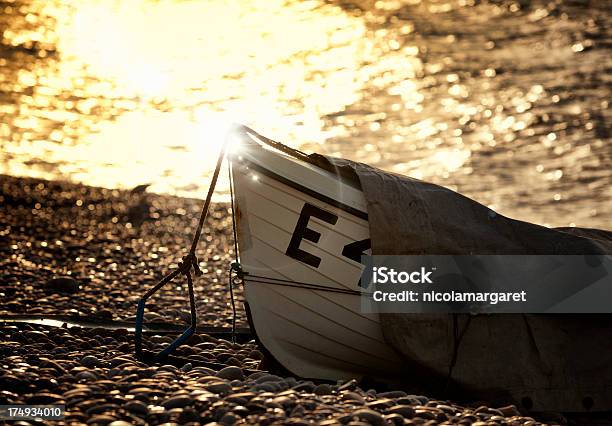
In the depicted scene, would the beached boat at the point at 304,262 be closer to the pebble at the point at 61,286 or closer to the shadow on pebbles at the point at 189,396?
the shadow on pebbles at the point at 189,396

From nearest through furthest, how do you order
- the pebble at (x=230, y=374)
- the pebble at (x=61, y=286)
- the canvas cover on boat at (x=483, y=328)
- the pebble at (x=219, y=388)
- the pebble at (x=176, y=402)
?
1. the pebble at (x=176, y=402)
2. the pebble at (x=219, y=388)
3. the pebble at (x=230, y=374)
4. the canvas cover on boat at (x=483, y=328)
5. the pebble at (x=61, y=286)

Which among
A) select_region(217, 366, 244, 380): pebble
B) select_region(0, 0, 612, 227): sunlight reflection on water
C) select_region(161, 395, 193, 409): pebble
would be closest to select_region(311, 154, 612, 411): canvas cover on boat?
select_region(217, 366, 244, 380): pebble

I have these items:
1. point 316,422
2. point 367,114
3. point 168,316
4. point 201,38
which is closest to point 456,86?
point 367,114

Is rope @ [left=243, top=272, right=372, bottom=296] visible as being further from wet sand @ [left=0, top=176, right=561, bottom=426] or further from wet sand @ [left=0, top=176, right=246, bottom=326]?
wet sand @ [left=0, top=176, right=246, bottom=326]

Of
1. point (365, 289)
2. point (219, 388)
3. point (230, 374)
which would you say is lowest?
point (219, 388)

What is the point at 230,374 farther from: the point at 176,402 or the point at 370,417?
the point at 370,417

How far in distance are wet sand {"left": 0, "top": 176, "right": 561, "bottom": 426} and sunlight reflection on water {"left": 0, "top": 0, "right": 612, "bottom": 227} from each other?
250 centimetres

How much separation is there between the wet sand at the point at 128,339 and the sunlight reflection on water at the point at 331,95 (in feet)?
8.20

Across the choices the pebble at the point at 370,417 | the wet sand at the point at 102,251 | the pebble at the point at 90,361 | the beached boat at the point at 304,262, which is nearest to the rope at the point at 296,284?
the beached boat at the point at 304,262

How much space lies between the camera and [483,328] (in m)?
8.96

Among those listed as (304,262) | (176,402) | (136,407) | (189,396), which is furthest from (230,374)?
(136,407)

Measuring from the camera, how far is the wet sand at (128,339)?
7.11 m

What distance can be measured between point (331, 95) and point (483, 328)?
Result: 18514 mm

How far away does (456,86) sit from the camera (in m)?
28.9
